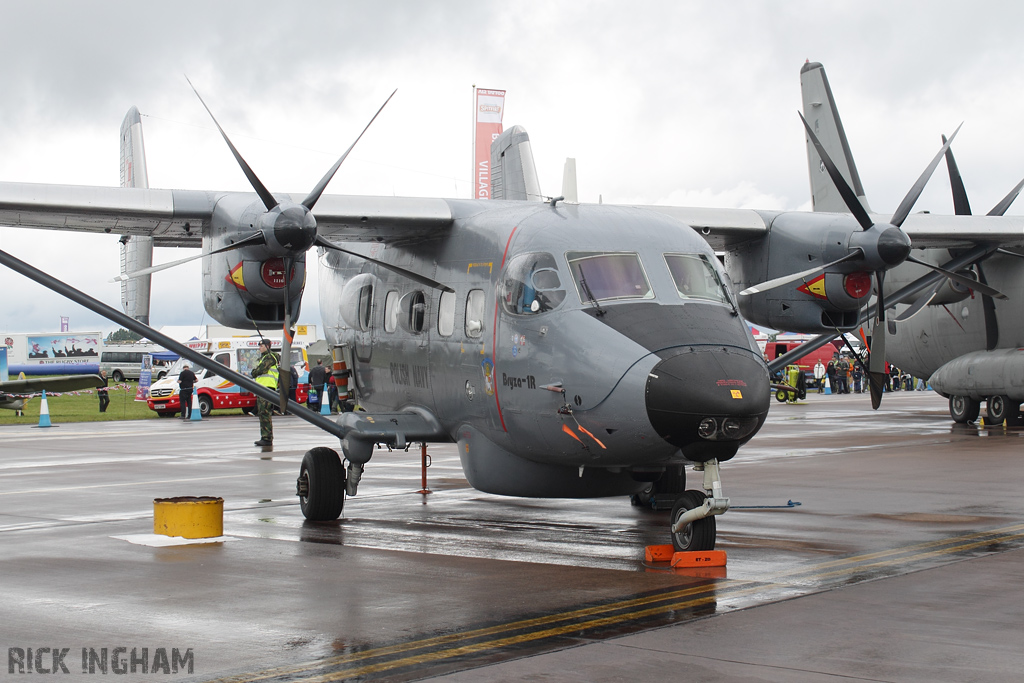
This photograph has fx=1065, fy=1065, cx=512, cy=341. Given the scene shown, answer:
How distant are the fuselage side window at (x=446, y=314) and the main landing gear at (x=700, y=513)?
11.5 feet

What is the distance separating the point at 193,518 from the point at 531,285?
412 cm

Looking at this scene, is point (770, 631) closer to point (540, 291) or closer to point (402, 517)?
point (540, 291)

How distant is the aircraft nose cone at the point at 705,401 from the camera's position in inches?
332

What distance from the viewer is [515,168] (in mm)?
17016

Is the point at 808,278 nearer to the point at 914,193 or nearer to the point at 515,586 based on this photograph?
the point at 914,193

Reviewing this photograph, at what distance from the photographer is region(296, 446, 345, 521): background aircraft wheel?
12172 mm

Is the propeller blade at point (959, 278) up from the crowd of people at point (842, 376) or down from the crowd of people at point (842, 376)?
up

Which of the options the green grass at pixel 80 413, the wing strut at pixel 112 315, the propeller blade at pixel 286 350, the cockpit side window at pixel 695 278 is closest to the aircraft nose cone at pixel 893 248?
the cockpit side window at pixel 695 278

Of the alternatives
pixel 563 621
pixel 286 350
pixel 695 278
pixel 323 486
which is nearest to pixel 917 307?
pixel 695 278

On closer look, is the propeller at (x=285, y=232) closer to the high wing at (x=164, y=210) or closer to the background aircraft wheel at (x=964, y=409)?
the high wing at (x=164, y=210)

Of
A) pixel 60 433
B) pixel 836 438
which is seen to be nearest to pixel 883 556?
pixel 836 438

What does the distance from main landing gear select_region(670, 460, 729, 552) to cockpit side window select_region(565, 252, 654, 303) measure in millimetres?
1707

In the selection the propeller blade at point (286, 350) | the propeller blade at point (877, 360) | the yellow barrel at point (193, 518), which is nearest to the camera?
the yellow barrel at point (193, 518)

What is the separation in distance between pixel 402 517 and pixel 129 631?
19.7ft
